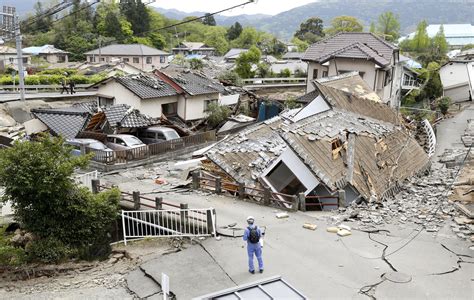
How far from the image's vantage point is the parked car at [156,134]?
25594 millimetres

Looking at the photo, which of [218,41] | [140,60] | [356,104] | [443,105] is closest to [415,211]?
[356,104]

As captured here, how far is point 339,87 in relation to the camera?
23.7 m

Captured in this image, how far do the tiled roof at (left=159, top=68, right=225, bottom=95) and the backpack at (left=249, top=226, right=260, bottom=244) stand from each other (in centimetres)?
2047

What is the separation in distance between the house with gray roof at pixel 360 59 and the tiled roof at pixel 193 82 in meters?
8.16

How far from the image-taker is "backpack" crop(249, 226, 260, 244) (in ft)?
32.9

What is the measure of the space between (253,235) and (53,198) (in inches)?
248

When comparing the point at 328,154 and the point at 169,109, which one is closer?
the point at 328,154

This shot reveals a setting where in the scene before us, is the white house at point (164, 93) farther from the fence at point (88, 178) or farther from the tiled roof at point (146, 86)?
the fence at point (88, 178)

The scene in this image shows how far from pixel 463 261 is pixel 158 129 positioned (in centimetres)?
1857

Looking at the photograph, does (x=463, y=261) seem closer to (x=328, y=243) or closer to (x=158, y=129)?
(x=328, y=243)

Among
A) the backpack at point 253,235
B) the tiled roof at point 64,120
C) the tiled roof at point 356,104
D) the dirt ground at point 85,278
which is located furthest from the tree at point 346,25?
the backpack at point 253,235

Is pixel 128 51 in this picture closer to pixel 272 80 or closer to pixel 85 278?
pixel 272 80

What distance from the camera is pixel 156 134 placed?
2589 cm

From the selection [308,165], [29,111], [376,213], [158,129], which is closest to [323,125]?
[308,165]
